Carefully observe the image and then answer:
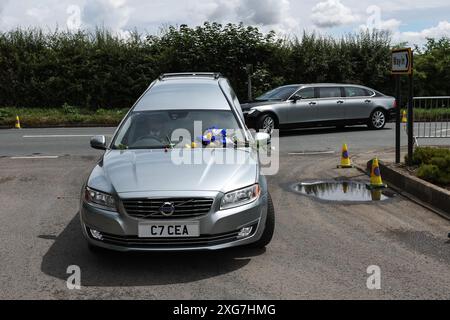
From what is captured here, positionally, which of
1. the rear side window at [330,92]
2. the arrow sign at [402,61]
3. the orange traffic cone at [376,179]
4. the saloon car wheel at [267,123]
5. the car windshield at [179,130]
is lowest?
the orange traffic cone at [376,179]

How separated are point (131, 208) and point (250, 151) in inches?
67.7

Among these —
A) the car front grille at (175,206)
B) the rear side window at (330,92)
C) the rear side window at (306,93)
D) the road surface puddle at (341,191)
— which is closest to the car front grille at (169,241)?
the car front grille at (175,206)

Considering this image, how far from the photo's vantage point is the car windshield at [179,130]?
629 cm

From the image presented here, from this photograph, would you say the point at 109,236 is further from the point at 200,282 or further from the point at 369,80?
the point at 369,80

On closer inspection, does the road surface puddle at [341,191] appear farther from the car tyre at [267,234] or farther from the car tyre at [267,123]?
the car tyre at [267,123]

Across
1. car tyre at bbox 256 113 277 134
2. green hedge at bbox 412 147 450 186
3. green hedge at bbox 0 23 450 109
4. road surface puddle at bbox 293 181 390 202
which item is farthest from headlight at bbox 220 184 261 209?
green hedge at bbox 0 23 450 109

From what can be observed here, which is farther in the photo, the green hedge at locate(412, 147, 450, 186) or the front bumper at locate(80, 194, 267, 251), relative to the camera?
the green hedge at locate(412, 147, 450, 186)

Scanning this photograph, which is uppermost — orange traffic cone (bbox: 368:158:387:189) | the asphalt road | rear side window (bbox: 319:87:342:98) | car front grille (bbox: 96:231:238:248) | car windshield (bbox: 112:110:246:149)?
rear side window (bbox: 319:87:342:98)

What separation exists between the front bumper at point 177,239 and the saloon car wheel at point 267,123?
34.9 ft

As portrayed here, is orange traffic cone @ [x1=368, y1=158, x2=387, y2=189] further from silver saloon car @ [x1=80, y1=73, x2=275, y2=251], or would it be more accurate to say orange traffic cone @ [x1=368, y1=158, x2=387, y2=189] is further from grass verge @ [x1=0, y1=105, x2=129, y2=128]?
grass verge @ [x1=0, y1=105, x2=129, y2=128]

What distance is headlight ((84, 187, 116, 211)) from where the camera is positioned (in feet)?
16.7

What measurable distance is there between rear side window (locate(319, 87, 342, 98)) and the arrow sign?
7480mm

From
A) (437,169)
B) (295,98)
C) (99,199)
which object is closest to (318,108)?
(295,98)

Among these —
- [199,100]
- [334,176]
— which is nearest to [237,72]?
[334,176]
